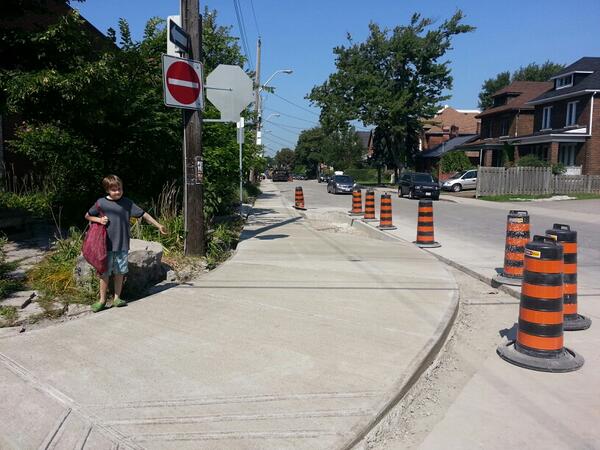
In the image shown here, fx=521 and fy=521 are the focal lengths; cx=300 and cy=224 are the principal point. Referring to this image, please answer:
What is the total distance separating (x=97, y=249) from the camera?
5.20m

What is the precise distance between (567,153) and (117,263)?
38.5 meters

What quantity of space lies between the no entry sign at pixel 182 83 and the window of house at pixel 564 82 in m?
37.5

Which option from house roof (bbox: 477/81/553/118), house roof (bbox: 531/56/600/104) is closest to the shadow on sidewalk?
house roof (bbox: 531/56/600/104)

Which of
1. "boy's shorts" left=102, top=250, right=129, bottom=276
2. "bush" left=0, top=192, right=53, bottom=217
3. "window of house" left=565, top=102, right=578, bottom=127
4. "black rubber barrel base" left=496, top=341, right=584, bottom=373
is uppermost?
"window of house" left=565, top=102, right=578, bottom=127

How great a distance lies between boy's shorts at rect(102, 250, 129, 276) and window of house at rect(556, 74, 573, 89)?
40087 mm

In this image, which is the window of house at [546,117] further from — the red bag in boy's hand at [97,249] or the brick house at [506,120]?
the red bag in boy's hand at [97,249]

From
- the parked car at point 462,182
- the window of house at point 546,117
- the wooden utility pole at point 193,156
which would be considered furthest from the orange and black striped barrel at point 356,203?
the window of house at point 546,117

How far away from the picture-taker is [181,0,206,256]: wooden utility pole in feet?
25.5

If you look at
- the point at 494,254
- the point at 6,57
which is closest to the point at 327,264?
the point at 494,254

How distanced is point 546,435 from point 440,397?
781 mm

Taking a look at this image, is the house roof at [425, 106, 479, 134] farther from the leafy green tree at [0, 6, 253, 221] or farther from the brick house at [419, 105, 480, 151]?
the leafy green tree at [0, 6, 253, 221]

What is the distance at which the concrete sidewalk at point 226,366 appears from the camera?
10.3 feet

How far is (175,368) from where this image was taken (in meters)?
4.02

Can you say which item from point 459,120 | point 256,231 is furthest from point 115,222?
point 459,120
